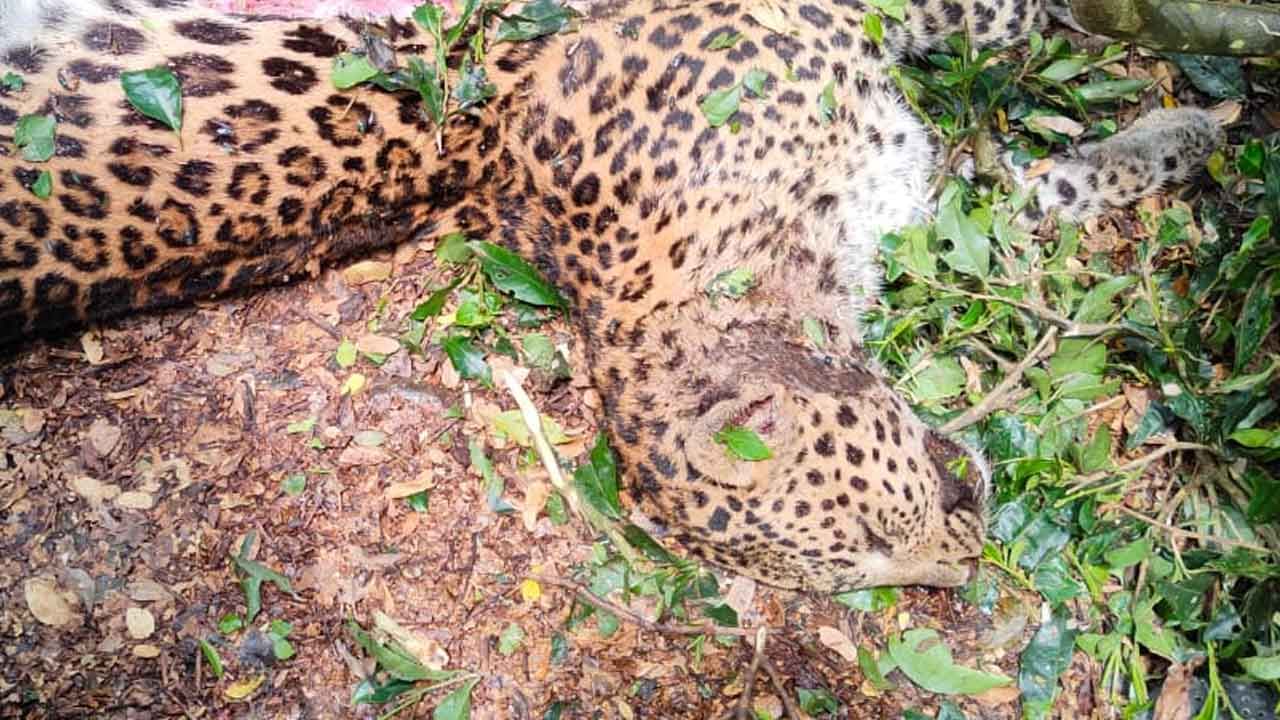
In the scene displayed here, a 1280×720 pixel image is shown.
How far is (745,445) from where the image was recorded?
4496mm

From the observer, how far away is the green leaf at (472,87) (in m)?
4.77

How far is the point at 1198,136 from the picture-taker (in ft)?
18.4

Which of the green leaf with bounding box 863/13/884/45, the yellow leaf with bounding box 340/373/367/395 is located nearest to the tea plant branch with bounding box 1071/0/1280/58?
the green leaf with bounding box 863/13/884/45

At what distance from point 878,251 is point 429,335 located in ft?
6.59

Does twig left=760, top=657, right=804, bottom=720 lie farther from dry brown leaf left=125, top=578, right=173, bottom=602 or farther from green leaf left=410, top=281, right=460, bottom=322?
dry brown leaf left=125, top=578, right=173, bottom=602

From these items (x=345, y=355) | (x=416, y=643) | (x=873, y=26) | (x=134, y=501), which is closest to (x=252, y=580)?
(x=134, y=501)

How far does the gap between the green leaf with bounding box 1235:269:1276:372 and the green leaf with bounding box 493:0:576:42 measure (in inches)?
115

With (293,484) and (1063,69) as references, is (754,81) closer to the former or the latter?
(1063,69)

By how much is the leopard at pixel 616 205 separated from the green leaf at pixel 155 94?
0.05 m

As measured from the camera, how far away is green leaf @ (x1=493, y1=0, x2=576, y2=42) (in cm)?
485

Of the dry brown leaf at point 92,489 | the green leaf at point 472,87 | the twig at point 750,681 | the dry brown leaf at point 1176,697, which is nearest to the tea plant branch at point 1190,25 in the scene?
the green leaf at point 472,87

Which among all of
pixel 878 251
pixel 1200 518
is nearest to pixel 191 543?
pixel 878 251

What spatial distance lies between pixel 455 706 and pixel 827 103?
2834 mm

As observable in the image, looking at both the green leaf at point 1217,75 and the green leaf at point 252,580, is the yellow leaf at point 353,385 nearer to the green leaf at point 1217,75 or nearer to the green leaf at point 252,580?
the green leaf at point 252,580
